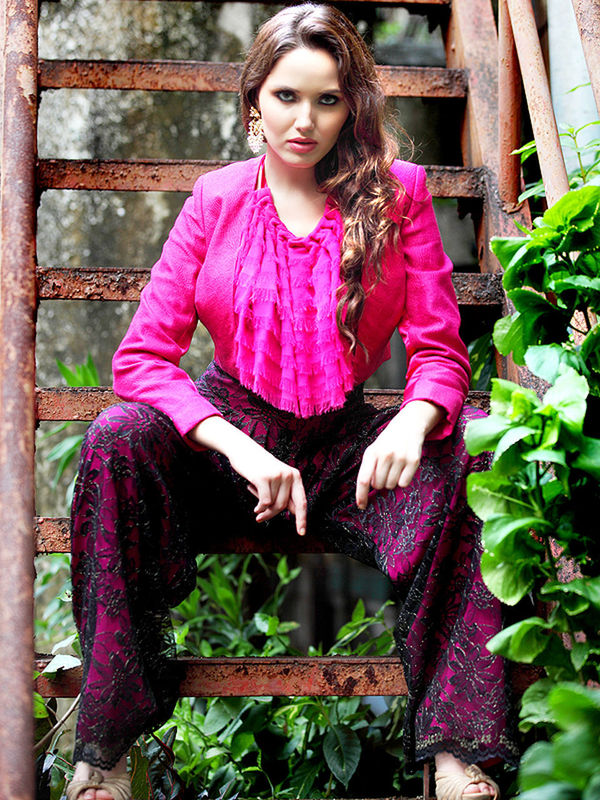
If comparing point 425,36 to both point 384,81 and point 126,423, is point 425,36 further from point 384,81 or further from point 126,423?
point 126,423

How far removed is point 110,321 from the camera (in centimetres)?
292

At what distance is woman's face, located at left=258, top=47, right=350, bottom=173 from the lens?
59.6 inches

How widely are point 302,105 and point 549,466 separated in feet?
2.59

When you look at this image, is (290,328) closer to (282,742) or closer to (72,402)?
(72,402)

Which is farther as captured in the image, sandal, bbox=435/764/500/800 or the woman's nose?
the woman's nose

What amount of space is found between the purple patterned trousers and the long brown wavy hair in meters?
0.26

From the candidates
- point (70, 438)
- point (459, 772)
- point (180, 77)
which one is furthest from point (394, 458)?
point (70, 438)

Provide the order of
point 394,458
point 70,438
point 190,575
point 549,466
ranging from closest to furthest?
point 549,466 < point 394,458 < point 190,575 < point 70,438

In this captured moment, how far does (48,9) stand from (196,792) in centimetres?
245

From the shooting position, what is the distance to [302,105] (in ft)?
4.99

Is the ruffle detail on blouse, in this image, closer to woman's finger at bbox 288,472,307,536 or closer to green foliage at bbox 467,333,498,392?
woman's finger at bbox 288,472,307,536

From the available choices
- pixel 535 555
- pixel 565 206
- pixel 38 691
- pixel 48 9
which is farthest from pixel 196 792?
pixel 48 9

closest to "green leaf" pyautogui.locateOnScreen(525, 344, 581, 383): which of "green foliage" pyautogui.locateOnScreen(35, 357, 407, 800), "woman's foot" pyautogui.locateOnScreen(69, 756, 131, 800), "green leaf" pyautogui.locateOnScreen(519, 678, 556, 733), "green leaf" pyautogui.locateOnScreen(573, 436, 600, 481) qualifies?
"green leaf" pyautogui.locateOnScreen(573, 436, 600, 481)

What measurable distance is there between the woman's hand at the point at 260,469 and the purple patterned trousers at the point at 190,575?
0.08m
